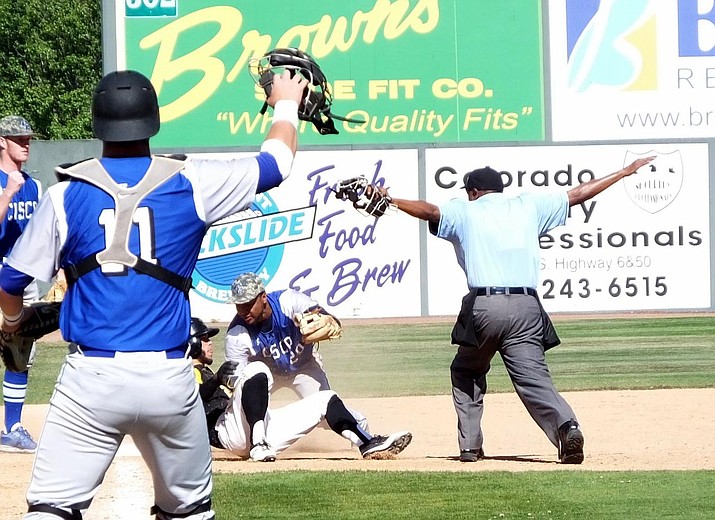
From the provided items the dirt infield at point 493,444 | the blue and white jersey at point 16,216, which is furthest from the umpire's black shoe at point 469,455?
the blue and white jersey at point 16,216

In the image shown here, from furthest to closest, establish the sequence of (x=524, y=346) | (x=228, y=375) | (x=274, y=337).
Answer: (x=274, y=337) < (x=228, y=375) < (x=524, y=346)

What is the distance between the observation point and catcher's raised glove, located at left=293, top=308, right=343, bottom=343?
7.72 m

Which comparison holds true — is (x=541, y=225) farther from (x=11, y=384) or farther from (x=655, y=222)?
(x=655, y=222)

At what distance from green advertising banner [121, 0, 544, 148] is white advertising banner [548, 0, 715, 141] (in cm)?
39

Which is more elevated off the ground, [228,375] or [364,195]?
[364,195]

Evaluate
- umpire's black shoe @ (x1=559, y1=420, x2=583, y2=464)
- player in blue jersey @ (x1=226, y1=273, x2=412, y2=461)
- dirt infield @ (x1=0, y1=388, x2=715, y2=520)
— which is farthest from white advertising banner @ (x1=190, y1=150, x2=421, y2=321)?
umpire's black shoe @ (x1=559, y1=420, x2=583, y2=464)

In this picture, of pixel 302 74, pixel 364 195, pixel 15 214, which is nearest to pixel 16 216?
pixel 15 214

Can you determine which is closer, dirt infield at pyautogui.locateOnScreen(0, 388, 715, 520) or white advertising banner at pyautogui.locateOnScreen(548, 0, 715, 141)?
dirt infield at pyautogui.locateOnScreen(0, 388, 715, 520)

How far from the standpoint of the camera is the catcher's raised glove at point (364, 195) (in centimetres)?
720

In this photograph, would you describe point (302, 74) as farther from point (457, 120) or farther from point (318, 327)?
point (457, 120)

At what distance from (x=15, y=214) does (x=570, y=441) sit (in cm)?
342

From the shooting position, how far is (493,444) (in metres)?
8.74

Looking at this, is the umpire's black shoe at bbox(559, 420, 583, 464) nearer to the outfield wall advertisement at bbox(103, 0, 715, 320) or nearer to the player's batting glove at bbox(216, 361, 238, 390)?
the player's batting glove at bbox(216, 361, 238, 390)

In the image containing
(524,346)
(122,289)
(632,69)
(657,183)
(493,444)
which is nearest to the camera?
(122,289)
